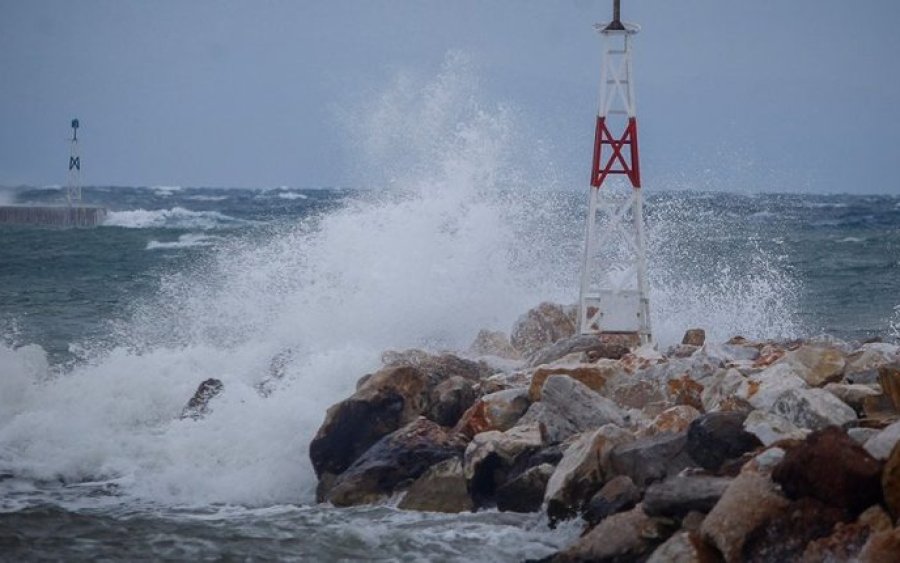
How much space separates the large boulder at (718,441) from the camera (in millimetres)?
8305

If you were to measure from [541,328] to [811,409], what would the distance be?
229 inches

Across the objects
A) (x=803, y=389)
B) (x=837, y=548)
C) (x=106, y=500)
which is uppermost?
(x=803, y=389)

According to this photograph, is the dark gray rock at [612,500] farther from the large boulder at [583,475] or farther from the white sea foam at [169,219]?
the white sea foam at [169,219]

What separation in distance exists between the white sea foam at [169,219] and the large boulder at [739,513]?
4355 centimetres

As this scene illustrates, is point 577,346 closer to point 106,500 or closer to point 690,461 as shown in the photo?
point 690,461

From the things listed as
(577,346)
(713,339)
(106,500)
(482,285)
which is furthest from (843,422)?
(482,285)

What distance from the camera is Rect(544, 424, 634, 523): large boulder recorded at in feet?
28.2

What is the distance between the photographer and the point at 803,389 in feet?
29.2

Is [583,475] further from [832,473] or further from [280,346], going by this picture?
[280,346]

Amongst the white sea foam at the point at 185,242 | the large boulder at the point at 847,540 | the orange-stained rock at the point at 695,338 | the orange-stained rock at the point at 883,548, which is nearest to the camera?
the orange-stained rock at the point at 883,548

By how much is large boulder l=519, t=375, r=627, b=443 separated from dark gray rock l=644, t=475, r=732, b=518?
2.01 metres

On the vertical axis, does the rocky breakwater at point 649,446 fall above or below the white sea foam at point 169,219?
below

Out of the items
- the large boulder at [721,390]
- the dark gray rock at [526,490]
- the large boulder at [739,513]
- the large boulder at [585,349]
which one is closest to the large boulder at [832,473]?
the large boulder at [739,513]

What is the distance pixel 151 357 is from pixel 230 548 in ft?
20.6
